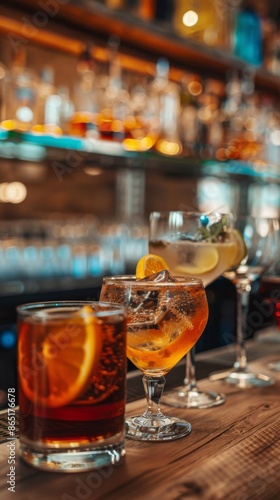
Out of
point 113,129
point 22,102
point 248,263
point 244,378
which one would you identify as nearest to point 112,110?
point 113,129

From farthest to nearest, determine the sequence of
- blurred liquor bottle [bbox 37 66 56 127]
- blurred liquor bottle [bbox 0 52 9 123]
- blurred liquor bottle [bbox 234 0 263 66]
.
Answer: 1. blurred liquor bottle [bbox 234 0 263 66]
2. blurred liquor bottle [bbox 37 66 56 127]
3. blurred liquor bottle [bbox 0 52 9 123]

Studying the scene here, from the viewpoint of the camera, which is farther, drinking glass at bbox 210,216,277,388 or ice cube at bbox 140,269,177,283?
drinking glass at bbox 210,216,277,388

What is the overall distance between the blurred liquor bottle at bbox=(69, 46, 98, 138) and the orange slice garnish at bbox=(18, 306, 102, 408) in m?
1.76

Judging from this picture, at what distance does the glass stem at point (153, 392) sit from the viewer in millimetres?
722

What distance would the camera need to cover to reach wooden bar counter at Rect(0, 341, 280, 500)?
21.3 inches

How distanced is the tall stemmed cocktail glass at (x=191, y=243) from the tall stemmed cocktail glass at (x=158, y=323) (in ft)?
0.73

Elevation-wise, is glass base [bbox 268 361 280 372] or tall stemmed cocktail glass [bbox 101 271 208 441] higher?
tall stemmed cocktail glass [bbox 101 271 208 441]

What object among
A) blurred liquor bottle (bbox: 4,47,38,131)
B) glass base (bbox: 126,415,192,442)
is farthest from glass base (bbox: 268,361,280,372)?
blurred liquor bottle (bbox: 4,47,38,131)

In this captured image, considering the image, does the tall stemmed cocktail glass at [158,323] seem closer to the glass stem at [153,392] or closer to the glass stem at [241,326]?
the glass stem at [153,392]

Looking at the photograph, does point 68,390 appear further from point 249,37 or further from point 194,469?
point 249,37

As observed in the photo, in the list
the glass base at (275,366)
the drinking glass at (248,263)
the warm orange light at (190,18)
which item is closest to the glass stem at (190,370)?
the drinking glass at (248,263)

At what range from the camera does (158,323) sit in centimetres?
68

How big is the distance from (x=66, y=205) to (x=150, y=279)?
2100 mm

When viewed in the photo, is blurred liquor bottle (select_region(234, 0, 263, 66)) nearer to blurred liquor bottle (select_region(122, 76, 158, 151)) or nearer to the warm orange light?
the warm orange light
